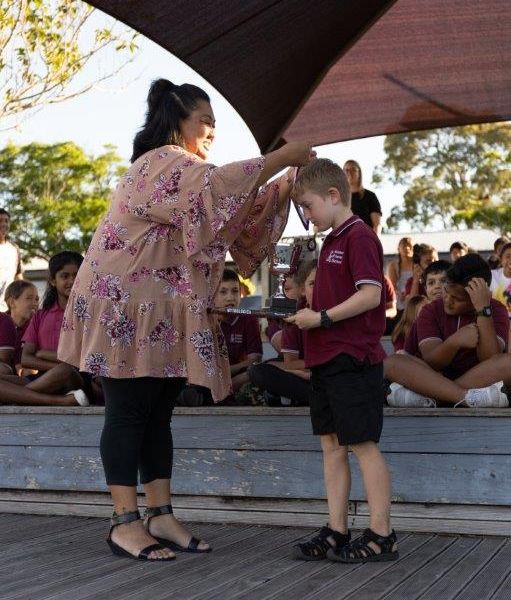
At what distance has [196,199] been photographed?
3.57 metres

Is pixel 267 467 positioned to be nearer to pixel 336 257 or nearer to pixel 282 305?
pixel 282 305

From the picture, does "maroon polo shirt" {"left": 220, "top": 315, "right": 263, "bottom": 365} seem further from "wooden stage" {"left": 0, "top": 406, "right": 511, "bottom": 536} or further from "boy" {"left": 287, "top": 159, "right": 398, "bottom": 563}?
"boy" {"left": 287, "top": 159, "right": 398, "bottom": 563}

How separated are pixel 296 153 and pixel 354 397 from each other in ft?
2.86

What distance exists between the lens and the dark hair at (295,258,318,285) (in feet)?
17.1

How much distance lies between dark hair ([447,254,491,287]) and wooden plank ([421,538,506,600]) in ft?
3.90

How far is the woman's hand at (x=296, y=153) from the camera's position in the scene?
3580mm

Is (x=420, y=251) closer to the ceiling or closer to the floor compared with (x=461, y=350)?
closer to the ceiling

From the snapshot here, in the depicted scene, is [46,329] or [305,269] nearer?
[305,269]

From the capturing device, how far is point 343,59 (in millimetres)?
6180

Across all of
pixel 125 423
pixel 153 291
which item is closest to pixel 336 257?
pixel 153 291

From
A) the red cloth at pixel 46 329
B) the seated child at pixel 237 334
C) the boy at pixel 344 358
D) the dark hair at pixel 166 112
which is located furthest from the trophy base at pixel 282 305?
the red cloth at pixel 46 329

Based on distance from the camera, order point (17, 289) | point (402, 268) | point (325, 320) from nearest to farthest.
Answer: point (325, 320)
point (17, 289)
point (402, 268)

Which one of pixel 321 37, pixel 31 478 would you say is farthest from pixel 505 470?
pixel 321 37

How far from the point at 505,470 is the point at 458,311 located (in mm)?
906
